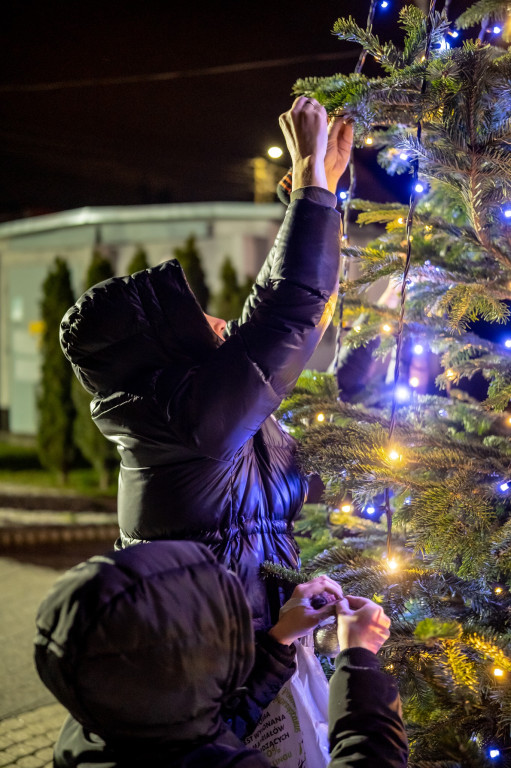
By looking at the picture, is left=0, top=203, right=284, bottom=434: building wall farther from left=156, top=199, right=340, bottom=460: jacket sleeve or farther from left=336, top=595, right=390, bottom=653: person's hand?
left=336, top=595, right=390, bottom=653: person's hand

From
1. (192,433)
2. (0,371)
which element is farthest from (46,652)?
(0,371)

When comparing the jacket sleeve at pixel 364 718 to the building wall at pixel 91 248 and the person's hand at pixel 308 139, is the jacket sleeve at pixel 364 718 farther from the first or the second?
the building wall at pixel 91 248

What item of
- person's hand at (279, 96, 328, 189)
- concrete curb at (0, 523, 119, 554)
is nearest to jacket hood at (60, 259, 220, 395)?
person's hand at (279, 96, 328, 189)

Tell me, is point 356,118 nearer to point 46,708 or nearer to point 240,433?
point 240,433

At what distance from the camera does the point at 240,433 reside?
1.56 metres

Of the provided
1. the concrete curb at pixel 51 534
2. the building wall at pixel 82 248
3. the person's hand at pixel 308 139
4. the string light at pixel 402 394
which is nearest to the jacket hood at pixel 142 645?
the person's hand at pixel 308 139

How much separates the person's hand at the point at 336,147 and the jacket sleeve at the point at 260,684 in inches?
49.7

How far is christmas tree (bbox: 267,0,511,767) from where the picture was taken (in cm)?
173

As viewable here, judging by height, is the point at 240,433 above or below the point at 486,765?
above

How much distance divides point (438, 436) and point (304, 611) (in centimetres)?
93

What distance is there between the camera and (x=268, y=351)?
154 cm

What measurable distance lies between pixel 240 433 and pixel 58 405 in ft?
37.9

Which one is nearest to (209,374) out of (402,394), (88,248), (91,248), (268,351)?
(268,351)

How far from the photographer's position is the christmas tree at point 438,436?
173 cm
